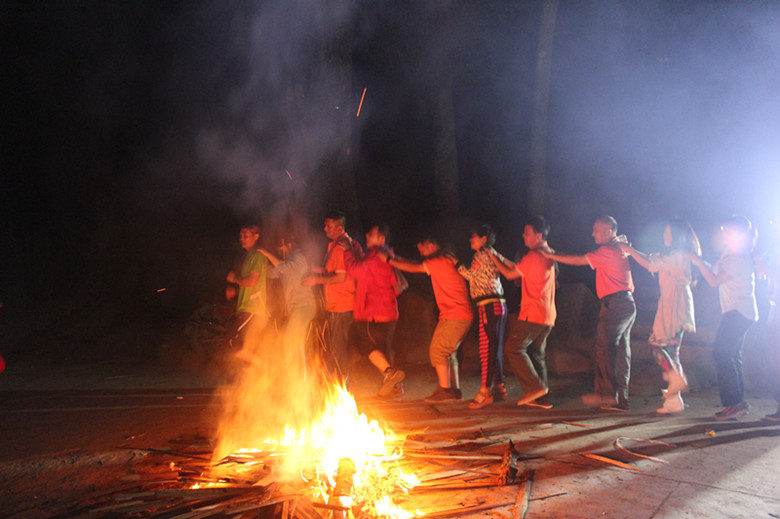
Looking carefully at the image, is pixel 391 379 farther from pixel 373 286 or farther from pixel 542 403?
pixel 542 403

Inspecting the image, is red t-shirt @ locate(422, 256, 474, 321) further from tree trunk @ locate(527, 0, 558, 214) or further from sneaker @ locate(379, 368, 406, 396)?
tree trunk @ locate(527, 0, 558, 214)

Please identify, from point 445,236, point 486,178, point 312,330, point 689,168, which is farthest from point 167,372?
point 689,168

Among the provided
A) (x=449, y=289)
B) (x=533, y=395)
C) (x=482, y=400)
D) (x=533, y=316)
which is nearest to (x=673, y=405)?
(x=533, y=395)

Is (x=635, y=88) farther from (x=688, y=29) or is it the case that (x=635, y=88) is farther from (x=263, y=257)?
(x=263, y=257)

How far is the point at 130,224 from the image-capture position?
1441 cm

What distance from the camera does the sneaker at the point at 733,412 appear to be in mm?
5379

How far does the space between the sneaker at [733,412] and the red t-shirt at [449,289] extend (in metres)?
2.74

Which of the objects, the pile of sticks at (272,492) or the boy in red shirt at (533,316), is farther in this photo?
the boy in red shirt at (533,316)

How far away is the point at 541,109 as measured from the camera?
1132 cm

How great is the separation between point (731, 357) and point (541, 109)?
7.21 metres

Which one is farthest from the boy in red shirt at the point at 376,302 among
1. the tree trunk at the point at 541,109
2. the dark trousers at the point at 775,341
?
the tree trunk at the point at 541,109

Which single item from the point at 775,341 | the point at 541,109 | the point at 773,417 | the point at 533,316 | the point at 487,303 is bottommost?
the point at 773,417

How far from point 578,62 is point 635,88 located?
5.74 feet

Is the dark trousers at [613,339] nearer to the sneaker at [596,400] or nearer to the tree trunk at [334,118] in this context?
the sneaker at [596,400]
